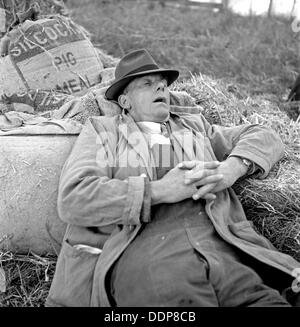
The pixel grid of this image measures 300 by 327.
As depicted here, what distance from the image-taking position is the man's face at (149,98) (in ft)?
9.01

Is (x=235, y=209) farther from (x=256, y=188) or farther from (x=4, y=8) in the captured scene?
(x=4, y=8)

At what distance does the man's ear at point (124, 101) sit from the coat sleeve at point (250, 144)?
47cm

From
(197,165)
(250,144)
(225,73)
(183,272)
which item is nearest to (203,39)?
(225,73)

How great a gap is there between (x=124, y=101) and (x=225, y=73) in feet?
11.5

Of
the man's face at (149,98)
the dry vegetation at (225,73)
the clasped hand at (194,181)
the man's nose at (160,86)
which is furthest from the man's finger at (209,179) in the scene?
the man's nose at (160,86)

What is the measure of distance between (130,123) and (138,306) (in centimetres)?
105

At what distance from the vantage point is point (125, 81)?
278 centimetres

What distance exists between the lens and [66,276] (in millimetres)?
2348

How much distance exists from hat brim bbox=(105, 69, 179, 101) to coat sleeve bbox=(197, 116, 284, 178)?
1.12 feet

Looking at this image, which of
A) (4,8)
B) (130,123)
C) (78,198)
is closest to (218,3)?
(4,8)

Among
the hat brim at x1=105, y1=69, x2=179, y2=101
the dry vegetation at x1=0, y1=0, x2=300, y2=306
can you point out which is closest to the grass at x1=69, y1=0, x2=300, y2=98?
the dry vegetation at x1=0, y1=0, x2=300, y2=306

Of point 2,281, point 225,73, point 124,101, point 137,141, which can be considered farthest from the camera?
point 225,73

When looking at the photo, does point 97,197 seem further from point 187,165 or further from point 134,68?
point 134,68

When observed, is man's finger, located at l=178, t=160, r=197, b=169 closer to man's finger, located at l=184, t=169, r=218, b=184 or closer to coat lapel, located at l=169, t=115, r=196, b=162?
man's finger, located at l=184, t=169, r=218, b=184
